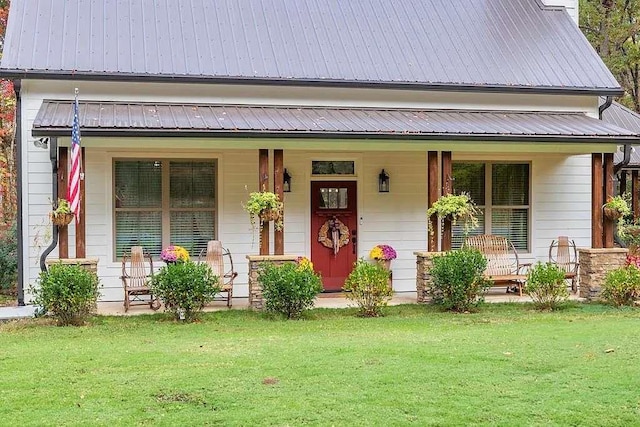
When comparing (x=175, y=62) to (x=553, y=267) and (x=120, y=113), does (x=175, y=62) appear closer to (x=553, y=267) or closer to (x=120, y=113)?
(x=120, y=113)

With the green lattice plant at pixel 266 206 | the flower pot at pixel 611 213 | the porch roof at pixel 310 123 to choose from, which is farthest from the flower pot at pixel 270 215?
the flower pot at pixel 611 213

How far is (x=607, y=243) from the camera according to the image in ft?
37.1

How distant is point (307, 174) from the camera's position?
39.0 ft

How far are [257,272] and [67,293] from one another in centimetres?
262

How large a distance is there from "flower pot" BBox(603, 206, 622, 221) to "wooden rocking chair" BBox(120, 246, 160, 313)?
7.19 m

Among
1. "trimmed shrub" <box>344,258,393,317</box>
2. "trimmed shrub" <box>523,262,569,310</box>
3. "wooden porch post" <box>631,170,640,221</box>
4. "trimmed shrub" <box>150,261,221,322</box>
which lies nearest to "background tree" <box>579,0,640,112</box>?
"wooden porch post" <box>631,170,640,221</box>

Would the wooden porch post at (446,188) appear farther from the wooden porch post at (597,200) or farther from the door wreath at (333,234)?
the wooden porch post at (597,200)

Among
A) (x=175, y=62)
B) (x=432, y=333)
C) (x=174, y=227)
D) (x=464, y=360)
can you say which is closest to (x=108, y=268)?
(x=174, y=227)

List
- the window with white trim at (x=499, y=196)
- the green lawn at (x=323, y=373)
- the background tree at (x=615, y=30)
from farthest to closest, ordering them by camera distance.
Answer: the background tree at (x=615, y=30) < the window with white trim at (x=499, y=196) < the green lawn at (x=323, y=373)

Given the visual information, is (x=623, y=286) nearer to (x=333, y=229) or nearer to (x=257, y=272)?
(x=333, y=229)

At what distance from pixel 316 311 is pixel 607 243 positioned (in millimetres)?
4991

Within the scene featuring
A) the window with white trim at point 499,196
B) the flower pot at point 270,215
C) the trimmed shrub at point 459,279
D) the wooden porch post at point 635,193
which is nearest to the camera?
the trimmed shrub at point 459,279

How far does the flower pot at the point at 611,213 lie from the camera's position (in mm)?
11062

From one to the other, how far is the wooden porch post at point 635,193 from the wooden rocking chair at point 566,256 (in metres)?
5.95
